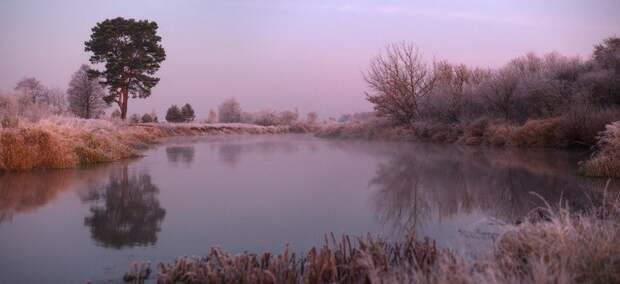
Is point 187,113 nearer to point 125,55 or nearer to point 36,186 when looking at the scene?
point 125,55

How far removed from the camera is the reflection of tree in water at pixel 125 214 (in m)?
5.18

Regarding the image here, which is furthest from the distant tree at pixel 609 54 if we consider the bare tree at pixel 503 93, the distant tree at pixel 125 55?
the distant tree at pixel 125 55

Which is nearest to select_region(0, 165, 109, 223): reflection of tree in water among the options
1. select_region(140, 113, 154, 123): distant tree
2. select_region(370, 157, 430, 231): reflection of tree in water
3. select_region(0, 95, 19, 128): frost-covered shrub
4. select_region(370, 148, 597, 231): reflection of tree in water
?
select_region(0, 95, 19, 128): frost-covered shrub

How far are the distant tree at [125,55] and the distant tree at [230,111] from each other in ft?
108

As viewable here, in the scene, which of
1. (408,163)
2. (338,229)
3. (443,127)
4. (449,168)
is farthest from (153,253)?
(443,127)

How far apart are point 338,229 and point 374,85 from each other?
25853 millimetres

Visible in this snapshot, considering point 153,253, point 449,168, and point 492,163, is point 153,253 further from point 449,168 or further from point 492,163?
point 492,163

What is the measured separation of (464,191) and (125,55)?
1070 inches

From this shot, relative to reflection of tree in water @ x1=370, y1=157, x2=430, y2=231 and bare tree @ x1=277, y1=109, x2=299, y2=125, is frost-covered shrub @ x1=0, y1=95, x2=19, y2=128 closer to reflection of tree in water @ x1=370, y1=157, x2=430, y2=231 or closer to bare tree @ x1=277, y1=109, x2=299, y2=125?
reflection of tree in water @ x1=370, y1=157, x2=430, y2=231

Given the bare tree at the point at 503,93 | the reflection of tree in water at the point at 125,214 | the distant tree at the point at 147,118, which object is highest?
the bare tree at the point at 503,93

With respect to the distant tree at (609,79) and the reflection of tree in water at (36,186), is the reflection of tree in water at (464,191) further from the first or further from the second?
the distant tree at (609,79)

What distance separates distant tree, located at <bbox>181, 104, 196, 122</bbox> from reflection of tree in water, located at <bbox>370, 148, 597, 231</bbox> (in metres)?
44.1

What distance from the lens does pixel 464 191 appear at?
8250 mm

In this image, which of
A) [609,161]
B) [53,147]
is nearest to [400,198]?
[609,161]
